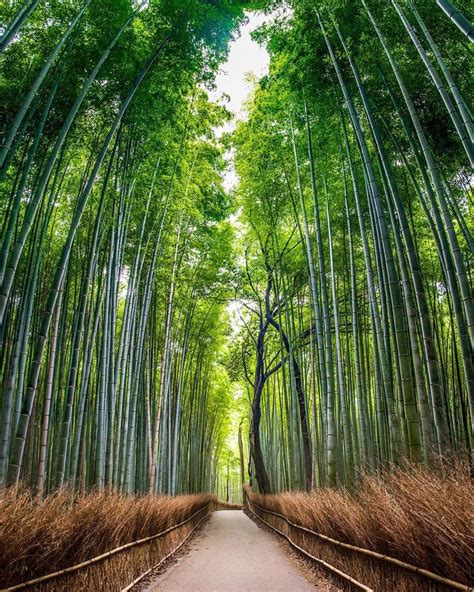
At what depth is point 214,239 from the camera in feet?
28.0

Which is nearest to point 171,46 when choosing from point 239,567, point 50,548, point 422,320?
point 422,320

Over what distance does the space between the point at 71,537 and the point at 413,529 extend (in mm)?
1823

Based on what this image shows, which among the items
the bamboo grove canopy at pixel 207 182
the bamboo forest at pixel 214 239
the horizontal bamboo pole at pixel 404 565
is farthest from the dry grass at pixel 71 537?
the horizontal bamboo pole at pixel 404 565

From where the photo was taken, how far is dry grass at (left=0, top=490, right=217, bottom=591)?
5.72 feet

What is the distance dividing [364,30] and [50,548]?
482 cm

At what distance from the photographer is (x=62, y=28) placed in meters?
4.08

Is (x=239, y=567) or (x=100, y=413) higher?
(x=100, y=413)

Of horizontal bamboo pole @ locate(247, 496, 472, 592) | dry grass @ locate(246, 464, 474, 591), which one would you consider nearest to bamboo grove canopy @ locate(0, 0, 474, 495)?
dry grass @ locate(246, 464, 474, 591)

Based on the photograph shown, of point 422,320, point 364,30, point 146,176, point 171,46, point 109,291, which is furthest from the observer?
point 146,176

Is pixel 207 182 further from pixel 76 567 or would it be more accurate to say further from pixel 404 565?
pixel 404 565

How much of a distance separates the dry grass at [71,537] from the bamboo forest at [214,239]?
0.02 m

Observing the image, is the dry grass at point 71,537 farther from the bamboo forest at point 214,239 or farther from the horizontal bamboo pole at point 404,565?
the horizontal bamboo pole at point 404,565

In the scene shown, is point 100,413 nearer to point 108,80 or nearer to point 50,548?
point 50,548

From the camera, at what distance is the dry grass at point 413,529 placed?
158 centimetres
